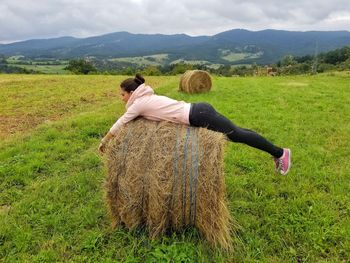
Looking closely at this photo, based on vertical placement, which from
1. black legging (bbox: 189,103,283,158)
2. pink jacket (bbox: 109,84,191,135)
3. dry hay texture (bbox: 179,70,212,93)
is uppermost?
pink jacket (bbox: 109,84,191,135)

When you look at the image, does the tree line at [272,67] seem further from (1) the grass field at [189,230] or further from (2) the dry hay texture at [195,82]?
Answer: (1) the grass field at [189,230]

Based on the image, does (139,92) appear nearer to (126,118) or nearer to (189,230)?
(126,118)

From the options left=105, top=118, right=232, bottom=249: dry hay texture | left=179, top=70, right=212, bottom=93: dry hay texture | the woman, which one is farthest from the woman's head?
left=179, top=70, right=212, bottom=93: dry hay texture

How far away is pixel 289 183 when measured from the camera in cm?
542

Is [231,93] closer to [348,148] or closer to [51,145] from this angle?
[348,148]

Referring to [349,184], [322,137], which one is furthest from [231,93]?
[349,184]

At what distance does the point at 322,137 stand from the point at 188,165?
5.08 metres

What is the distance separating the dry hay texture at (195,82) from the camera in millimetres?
15289

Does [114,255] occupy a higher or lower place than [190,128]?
lower

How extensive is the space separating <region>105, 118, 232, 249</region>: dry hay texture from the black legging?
291 mm

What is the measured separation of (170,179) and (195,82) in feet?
39.3

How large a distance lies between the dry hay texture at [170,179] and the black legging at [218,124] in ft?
A: 0.96

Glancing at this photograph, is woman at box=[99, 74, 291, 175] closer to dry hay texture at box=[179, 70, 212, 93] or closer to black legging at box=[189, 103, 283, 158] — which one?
black legging at box=[189, 103, 283, 158]

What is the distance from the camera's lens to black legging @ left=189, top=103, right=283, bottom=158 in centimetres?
436
